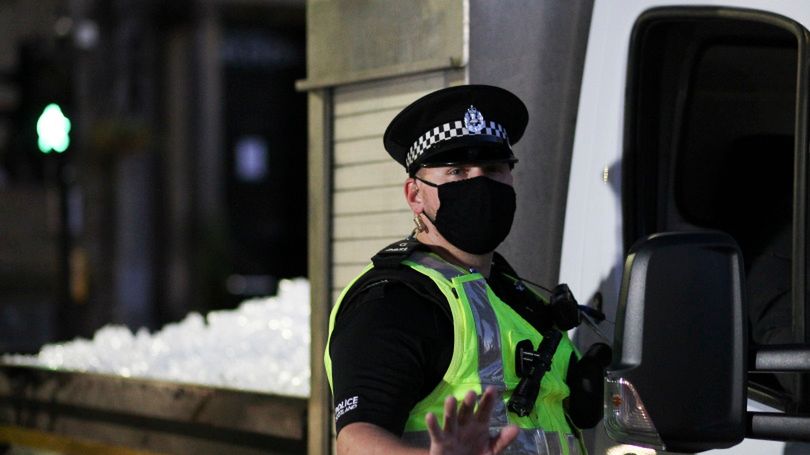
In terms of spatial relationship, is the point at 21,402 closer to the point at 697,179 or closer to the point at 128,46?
the point at 697,179

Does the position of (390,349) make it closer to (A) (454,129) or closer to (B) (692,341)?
(A) (454,129)

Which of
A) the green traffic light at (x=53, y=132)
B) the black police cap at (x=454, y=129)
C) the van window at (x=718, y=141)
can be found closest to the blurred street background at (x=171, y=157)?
the green traffic light at (x=53, y=132)

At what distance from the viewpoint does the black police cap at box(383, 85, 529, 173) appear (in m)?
2.66

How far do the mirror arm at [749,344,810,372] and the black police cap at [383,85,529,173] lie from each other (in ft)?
2.76

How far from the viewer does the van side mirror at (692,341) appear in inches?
73.3

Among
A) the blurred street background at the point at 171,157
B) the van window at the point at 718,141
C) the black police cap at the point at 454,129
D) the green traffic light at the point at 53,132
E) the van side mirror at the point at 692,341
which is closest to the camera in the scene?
the van side mirror at the point at 692,341

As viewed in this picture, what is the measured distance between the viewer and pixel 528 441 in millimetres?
2510

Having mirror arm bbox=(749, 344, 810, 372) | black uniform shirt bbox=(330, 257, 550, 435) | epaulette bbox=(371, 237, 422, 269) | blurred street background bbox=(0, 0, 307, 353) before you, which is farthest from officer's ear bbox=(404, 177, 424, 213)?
blurred street background bbox=(0, 0, 307, 353)

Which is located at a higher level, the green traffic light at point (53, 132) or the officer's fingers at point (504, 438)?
the green traffic light at point (53, 132)

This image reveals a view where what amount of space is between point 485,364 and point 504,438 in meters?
0.51

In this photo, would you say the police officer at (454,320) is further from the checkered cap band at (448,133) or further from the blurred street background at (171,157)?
the blurred street background at (171,157)

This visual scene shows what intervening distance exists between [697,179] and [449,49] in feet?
2.48

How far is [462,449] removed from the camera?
195 cm

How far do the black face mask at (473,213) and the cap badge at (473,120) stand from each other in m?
0.10
